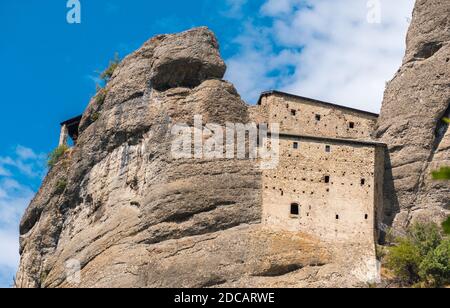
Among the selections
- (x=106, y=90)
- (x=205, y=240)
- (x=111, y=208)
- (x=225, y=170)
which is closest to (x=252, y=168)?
(x=225, y=170)

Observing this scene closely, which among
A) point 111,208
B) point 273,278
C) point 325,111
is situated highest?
point 325,111

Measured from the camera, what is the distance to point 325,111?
57344mm

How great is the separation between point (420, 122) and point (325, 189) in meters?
7.75

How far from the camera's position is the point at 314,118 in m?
57.0

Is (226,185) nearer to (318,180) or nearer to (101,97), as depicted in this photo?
(318,180)

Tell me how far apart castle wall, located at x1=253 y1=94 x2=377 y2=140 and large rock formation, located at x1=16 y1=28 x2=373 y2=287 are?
1968 millimetres

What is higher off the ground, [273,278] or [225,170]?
[225,170]

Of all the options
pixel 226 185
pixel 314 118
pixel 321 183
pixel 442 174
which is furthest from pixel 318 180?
pixel 442 174

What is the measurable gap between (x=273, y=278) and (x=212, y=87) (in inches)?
482

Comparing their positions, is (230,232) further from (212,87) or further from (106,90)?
(106,90)

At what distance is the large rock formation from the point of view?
49.0m

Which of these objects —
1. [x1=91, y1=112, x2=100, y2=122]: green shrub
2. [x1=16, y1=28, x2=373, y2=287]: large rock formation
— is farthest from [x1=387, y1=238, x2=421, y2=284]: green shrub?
[x1=91, y1=112, x2=100, y2=122]: green shrub

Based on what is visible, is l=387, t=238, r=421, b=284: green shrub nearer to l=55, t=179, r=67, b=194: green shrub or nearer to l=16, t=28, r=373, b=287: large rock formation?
l=16, t=28, r=373, b=287: large rock formation

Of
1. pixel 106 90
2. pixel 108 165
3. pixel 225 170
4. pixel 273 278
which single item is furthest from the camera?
pixel 106 90
